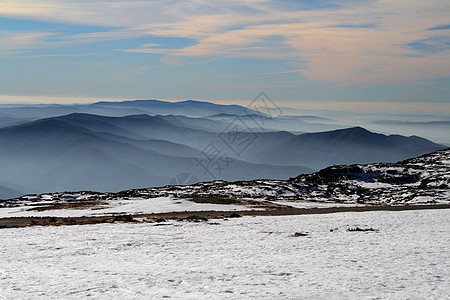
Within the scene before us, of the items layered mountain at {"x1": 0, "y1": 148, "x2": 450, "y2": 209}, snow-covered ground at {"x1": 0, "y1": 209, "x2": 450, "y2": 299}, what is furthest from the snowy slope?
snow-covered ground at {"x1": 0, "y1": 209, "x2": 450, "y2": 299}

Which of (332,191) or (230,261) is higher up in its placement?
(230,261)

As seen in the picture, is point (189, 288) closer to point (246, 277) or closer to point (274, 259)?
point (246, 277)

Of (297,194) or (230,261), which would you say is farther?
(297,194)

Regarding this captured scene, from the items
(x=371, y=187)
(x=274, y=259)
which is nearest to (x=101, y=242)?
(x=274, y=259)

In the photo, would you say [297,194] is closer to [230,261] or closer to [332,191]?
[332,191]

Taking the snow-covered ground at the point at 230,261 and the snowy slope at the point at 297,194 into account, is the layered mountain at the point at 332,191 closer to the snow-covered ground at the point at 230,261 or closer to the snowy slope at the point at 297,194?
the snowy slope at the point at 297,194

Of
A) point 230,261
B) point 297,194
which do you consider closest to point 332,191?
point 297,194

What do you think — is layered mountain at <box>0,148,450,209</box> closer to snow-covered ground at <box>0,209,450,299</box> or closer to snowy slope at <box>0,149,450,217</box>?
snowy slope at <box>0,149,450,217</box>

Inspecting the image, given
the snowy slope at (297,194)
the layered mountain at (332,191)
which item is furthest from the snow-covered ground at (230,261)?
the layered mountain at (332,191)

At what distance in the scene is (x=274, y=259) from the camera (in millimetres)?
20516

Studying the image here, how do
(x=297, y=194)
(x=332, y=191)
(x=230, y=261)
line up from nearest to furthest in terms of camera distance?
(x=230, y=261), (x=297, y=194), (x=332, y=191)

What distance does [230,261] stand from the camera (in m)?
20.2

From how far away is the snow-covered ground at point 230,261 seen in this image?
1529 cm

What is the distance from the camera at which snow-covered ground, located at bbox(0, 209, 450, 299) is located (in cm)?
1529
